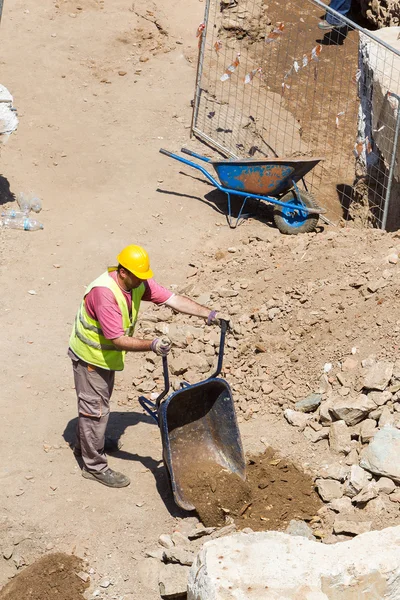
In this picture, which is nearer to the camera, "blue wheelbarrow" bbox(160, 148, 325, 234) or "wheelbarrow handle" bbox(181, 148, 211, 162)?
"blue wheelbarrow" bbox(160, 148, 325, 234)

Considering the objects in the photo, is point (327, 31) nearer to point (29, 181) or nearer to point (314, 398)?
point (29, 181)

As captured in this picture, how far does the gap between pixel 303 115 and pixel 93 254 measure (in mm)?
4490

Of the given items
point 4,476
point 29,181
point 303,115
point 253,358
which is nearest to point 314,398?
point 253,358

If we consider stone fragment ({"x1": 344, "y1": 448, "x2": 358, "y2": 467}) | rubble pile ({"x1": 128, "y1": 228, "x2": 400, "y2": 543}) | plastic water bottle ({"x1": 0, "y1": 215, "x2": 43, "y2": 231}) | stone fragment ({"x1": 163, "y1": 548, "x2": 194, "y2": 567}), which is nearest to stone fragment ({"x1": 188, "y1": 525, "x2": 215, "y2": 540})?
stone fragment ({"x1": 163, "y1": 548, "x2": 194, "y2": 567})

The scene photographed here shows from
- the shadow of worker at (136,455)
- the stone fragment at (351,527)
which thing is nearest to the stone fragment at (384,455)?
the stone fragment at (351,527)

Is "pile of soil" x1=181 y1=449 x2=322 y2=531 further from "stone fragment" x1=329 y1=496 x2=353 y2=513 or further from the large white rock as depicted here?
the large white rock

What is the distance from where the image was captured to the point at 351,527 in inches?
200

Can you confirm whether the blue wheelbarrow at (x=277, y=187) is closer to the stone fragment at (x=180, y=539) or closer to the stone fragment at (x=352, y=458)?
the stone fragment at (x=352, y=458)

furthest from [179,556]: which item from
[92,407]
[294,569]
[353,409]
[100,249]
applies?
[100,249]

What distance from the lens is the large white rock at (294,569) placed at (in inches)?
164

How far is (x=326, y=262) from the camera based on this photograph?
7473mm

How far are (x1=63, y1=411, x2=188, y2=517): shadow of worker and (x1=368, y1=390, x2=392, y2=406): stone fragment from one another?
149 cm

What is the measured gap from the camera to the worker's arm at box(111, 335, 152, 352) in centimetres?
518

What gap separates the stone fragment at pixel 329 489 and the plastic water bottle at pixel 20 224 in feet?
15.7
